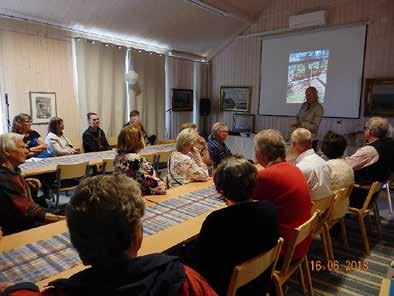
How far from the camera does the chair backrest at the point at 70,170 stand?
3518 millimetres

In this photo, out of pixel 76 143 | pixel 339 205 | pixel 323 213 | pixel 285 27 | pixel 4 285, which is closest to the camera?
pixel 4 285

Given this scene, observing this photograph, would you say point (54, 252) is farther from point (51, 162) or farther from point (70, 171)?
point (51, 162)

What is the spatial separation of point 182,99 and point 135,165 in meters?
5.59

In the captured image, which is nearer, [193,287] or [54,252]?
[193,287]

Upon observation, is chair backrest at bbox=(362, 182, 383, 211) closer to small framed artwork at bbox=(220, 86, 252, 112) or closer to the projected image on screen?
the projected image on screen

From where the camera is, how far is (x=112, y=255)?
2.72 ft

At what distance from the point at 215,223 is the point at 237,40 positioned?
7.00m

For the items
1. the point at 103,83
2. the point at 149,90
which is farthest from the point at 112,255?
the point at 149,90

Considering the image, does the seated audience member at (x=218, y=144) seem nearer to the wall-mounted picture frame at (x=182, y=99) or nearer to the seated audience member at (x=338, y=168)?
the seated audience member at (x=338, y=168)

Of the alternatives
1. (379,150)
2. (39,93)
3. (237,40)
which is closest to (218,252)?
(379,150)

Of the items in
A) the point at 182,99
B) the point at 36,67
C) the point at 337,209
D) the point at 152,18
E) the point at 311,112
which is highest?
the point at 152,18

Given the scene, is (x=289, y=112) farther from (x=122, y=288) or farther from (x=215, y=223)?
(x=122, y=288)

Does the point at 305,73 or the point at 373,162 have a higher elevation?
the point at 305,73

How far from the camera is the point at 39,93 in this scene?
5.17m
